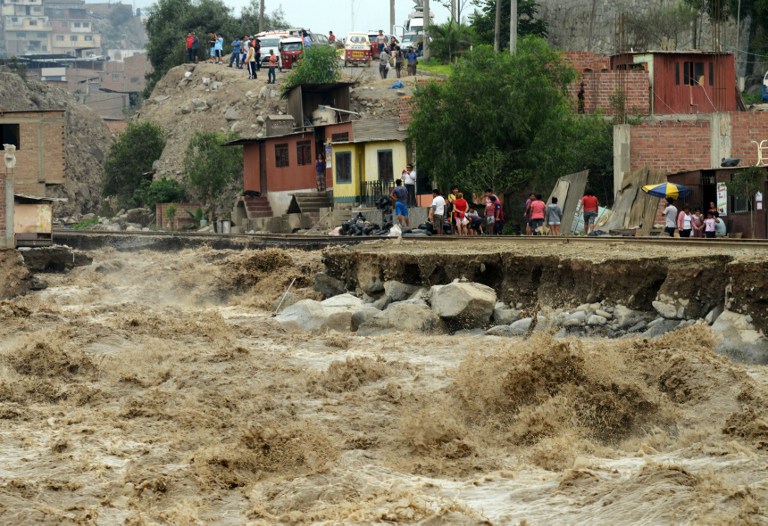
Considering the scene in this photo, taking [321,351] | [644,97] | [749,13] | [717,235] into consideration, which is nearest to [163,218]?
[644,97]

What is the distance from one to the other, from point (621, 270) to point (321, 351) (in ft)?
15.3

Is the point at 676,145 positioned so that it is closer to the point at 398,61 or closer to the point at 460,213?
the point at 460,213

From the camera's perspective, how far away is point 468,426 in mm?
12180

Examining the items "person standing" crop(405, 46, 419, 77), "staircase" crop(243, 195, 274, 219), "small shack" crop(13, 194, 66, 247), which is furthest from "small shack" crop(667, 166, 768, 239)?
"person standing" crop(405, 46, 419, 77)

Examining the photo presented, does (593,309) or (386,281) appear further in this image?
(386,281)

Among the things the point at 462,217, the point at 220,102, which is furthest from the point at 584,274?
the point at 220,102

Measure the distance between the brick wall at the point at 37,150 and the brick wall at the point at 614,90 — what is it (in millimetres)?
20986

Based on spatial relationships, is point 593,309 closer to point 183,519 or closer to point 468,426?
point 468,426

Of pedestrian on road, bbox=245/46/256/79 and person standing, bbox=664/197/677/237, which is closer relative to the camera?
person standing, bbox=664/197/677/237

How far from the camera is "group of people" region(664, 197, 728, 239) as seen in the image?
26859 millimetres

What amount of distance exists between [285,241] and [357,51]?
1431 inches

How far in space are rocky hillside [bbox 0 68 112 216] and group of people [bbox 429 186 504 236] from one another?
38872 mm

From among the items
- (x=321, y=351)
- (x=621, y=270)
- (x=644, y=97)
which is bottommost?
(x=321, y=351)

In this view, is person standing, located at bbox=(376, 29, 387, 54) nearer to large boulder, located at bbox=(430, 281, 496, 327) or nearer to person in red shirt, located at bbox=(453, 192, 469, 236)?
person in red shirt, located at bbox=(453, 192, 469, 236)
